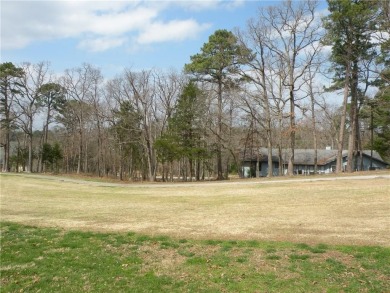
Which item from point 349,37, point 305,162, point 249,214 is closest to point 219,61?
point 349,37

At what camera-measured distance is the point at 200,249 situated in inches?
376

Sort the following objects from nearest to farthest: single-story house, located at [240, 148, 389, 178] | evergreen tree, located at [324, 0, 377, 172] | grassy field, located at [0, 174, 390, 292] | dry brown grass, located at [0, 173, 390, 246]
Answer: grassy field, located at [0, 174, 390, 292], dry brown grass, located at [0, 173, 390, 246], evergreen tree, located at [324, 0, 377, 172], single-story house, located at [240, 148, 389, 178]

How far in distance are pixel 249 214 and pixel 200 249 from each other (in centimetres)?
625

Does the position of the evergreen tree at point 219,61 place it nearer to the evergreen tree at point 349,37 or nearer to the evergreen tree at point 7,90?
the evergreen tree at point 349,37

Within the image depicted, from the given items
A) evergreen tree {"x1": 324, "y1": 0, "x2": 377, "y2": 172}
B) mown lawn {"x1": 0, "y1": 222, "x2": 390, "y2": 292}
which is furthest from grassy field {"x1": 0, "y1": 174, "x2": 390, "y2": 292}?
evergreen tree {"x1": 324, "y1": 0, "x2": 377, "y2": 172}

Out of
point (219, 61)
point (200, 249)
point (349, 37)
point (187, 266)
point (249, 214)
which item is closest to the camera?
point (187, 266)

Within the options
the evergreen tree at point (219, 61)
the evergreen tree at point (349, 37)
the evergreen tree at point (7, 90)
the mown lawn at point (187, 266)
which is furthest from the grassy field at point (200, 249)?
the evergreen tree at point (7, 90)

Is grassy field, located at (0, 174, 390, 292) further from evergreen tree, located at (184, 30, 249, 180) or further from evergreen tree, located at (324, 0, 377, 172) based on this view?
evergreen tree, located at (184, 30, 249, 180)

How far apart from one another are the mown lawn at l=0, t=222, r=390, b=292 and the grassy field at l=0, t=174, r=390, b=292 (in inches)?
0.8

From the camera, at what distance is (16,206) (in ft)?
61.1

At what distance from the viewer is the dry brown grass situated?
37.7 ft

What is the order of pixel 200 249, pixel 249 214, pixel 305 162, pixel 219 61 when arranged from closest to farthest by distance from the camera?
pixel 200 249, pixel 249 214, pixel 219 61, pixel 305 162

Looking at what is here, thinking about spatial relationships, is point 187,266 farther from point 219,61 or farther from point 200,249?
point 219,61

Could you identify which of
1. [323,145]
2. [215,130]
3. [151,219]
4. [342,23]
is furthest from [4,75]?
[323,145]
